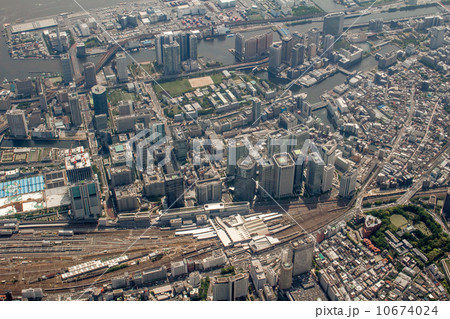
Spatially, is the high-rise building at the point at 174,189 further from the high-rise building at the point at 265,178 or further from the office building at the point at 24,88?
the office building at the point at 24,88

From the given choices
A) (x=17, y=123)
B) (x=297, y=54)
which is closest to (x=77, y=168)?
(x=17, y=123)

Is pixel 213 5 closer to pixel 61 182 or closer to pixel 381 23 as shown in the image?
pixel 381 23

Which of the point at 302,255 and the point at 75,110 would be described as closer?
the point at 302,255

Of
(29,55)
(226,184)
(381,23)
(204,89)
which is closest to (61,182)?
(226,184)

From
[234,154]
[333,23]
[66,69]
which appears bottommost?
[234,154]

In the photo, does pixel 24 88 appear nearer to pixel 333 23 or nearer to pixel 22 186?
pixel 22 186

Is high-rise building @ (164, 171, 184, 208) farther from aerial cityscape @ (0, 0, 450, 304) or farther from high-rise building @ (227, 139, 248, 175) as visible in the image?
high-rise building @ (227, 139, 248, 175)

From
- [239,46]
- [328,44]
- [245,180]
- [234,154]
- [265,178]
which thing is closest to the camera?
[245,180]
